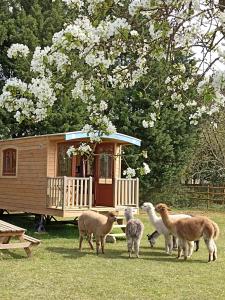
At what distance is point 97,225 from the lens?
9539 millimetres

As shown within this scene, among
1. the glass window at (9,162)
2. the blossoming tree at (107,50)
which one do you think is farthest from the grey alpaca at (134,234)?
the glass window at (9,162)

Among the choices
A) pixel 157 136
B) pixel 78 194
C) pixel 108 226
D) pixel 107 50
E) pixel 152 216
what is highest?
pixel 157 136

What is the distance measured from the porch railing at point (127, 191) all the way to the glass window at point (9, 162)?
10.5ft

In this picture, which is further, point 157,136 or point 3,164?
point 157,136

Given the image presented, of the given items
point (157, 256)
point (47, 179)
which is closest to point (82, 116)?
point (47, 179)

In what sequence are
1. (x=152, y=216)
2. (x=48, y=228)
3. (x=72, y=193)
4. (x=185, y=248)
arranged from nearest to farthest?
(x=185, y=248) → (x=152, y=216) → (x=72, y=193) → (x=48, y=228)

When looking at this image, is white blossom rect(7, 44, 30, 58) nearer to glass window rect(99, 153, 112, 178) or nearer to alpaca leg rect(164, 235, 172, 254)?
alpaca leg rect(164, 235, 172, 254)

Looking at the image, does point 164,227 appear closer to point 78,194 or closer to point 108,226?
point 108,226

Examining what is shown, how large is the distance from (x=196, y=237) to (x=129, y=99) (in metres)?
14.3

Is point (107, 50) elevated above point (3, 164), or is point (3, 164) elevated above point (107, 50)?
point (107, 50)

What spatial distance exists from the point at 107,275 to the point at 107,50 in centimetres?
471

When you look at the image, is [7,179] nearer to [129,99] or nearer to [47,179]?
[47,179]

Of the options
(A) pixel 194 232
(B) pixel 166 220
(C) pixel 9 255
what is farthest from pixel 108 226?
(C) pixel 9 255

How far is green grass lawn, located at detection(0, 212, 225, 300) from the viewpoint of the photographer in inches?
250
